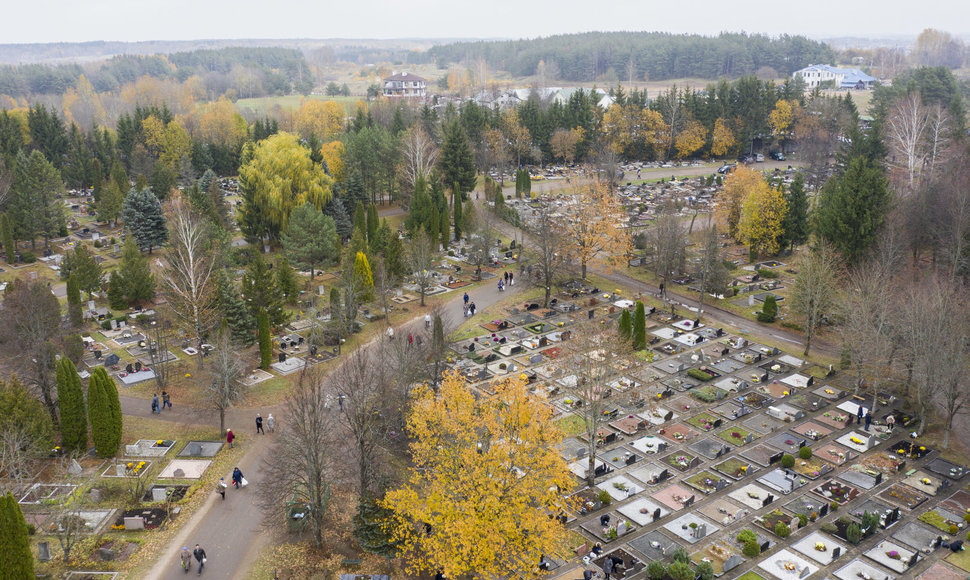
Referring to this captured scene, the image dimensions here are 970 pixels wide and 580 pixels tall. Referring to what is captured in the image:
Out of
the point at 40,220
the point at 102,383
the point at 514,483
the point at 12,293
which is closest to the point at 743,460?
the point at 514,483

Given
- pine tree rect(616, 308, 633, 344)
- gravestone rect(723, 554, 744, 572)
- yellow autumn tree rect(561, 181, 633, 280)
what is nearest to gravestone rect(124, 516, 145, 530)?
gravestone rect(723, 554, 744, 572)

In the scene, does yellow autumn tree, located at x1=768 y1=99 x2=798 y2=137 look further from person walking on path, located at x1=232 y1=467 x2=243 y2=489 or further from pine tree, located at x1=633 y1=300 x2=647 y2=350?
person walking on path, located at x1=232 y1=467 x2=243 y2=489

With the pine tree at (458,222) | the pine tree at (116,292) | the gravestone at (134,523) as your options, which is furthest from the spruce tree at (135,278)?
the gravestone at (134,523)

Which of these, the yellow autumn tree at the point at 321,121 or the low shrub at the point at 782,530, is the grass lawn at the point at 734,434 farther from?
the yellow autumn tree at the point at 321,121

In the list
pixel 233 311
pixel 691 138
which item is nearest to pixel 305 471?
pixel 233 311

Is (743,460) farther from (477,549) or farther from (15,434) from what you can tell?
(15,434)
